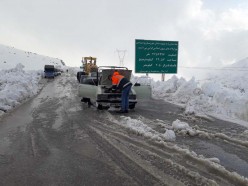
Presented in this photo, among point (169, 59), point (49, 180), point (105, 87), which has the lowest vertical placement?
point (49, 180)

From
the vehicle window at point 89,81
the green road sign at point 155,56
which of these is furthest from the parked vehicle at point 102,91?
the green road sign at point 155,56

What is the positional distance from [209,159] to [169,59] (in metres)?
18.2

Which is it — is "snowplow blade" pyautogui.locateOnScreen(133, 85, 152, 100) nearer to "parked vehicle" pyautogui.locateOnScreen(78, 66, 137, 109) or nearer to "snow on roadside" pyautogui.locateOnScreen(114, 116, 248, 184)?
"parked vehicle" pyautogui.locateOnScreen(78, 66, 137, 109)

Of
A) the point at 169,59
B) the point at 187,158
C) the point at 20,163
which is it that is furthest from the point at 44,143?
the point at 169,59

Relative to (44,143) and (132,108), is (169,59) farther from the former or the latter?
(44,143)

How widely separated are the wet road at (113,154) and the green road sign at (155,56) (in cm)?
1267

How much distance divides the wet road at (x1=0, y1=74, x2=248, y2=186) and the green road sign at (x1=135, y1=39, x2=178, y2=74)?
12671 millimetres

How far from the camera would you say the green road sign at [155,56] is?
948 inches

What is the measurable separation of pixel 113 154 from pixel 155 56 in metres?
17.7

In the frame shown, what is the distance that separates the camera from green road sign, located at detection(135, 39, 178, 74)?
79.0 ft

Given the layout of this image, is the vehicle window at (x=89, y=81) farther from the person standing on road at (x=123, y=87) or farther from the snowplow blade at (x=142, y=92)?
the person standing on road at (x=123, y=87)

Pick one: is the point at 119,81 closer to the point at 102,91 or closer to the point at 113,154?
the point at 102,91

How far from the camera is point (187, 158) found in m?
6.89

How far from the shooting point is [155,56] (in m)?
24.3
